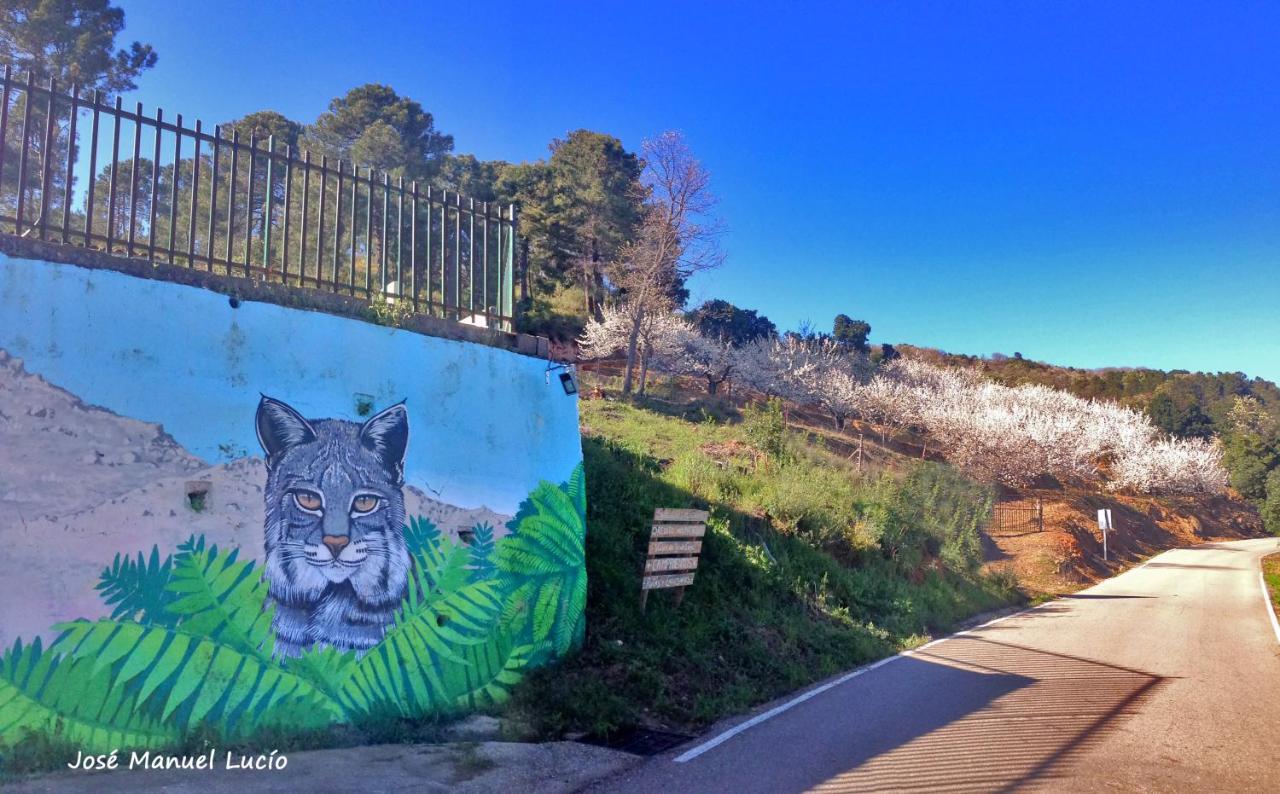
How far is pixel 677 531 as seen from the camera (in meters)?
9.73

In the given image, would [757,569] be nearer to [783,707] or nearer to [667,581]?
[667,581]

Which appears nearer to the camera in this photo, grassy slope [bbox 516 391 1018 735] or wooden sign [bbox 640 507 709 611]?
grassy slope [bbox 516 391 1018 735]

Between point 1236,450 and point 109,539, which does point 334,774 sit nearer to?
point 109,539

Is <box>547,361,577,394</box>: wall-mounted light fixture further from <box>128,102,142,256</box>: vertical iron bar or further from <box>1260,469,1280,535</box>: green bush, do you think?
<box>1260,469,1280,535</box>: green bush

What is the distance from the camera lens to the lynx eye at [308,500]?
6.09 m

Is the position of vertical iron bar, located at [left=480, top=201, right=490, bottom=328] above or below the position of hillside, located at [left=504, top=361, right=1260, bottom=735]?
above

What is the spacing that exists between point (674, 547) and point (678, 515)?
39cm

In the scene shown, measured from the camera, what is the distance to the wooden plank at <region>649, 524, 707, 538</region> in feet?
30.9

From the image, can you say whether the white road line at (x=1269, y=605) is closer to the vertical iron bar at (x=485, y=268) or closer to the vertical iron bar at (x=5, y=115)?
the vertical iron bar at (x=485, y=268)

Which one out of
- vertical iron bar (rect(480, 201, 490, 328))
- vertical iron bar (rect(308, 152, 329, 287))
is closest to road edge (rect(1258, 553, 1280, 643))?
vertical iron bar (rect(480, 201, 490, 328))

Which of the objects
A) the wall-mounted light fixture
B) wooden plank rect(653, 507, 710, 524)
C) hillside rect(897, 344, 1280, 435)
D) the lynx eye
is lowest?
wooden plank rect(653, 507, 710, 524)

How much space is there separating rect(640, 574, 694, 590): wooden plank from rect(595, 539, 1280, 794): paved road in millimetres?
2042

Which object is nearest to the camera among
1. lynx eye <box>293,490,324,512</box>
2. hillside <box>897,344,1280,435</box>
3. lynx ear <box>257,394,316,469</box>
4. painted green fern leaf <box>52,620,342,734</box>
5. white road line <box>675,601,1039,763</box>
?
painted green fern leaf <box>52,620,342,734</box>

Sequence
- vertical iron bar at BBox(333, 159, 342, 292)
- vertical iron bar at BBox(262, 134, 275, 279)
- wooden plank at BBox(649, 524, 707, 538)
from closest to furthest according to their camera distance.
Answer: vertical iron bar at BBox(262, 134, 275, 279), vertical iron bar at BBox(333, 159, 342, 292), wooden plank at BBox(649, 524, 707, 538)
